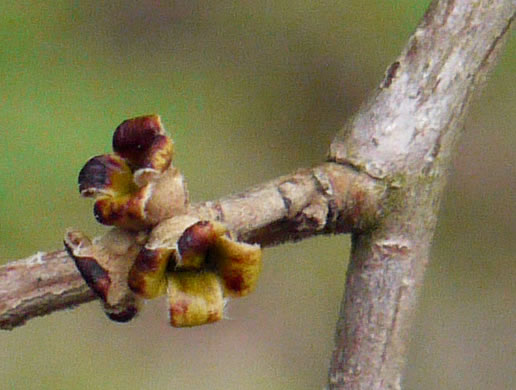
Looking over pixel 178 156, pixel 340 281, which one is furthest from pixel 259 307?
pixel 178 156

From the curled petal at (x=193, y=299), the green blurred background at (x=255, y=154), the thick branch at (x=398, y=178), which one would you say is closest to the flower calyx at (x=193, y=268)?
the curled petal at (x=193, y=299)

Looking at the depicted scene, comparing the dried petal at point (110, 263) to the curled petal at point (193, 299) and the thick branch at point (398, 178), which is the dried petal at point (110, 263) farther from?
the thick branch at point (398, 178)

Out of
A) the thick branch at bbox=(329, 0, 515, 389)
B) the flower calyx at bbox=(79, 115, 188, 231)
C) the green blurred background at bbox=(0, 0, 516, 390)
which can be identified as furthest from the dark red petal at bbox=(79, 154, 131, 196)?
the green blurred background at bbox=(0, 0, 516, 390)

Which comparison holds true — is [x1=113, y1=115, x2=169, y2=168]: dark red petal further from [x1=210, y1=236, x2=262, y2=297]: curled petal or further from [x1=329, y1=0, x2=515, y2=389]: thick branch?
[x1=329, y1=0, x2=515, y2=389]: thick branch

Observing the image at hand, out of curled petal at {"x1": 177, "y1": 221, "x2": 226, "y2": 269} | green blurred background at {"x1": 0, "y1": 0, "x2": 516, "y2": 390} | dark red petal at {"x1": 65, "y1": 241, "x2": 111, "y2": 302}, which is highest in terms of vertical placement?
curled petal at {"x1": 177, "y1": 221, "x2": 226, "y2": 269}

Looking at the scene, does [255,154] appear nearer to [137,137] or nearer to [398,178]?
[398,178]

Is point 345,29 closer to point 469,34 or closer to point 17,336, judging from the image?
point 17,336
